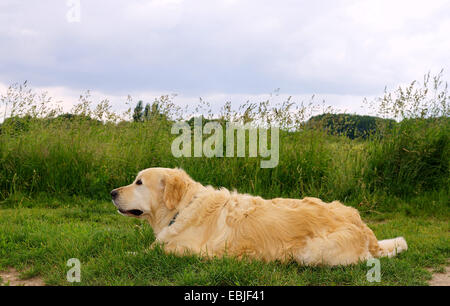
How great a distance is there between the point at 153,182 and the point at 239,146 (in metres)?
3.49

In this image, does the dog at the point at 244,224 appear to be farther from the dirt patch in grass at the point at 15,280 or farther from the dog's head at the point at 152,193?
the dirt patch in grass at the point at 15,280

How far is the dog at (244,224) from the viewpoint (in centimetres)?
391

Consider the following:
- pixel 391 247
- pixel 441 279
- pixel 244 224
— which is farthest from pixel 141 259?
pixel 441 279

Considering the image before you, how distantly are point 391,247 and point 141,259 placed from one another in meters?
2.89

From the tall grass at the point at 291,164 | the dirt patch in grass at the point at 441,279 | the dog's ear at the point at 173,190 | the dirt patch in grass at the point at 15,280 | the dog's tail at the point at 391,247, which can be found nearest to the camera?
the dirt patch in grass at the point at 15,280

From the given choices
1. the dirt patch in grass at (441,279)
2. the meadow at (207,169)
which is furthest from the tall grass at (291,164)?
the dirt patch in grass at (441,279)

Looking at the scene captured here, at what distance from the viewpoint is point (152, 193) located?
4.31 m

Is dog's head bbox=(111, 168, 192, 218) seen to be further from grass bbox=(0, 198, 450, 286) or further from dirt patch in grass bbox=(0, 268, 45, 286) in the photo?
dirt patch in grass bbox=(0, 268, 45, 286)

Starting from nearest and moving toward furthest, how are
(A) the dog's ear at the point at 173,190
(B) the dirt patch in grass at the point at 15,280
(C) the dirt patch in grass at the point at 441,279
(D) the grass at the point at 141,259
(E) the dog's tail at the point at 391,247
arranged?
(D) the grass at the point at 141,259, (B) the dirt patch in grass at the point at 15,280, (C) the dirt patch in grass at the point at 441,279, (A) the dog's ear at the point at 173,190, (E) the dog's tail at the point at 391,247

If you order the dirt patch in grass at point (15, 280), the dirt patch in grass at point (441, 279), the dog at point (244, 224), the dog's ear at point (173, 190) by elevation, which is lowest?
the dirt patch in grass at point (441, 279)

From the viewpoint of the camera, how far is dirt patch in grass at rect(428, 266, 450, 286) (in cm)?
384

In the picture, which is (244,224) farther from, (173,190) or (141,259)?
(141,259)

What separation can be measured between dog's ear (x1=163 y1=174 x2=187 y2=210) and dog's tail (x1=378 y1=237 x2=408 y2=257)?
7.74ft

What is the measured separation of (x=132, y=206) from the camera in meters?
4.29
